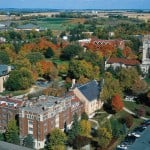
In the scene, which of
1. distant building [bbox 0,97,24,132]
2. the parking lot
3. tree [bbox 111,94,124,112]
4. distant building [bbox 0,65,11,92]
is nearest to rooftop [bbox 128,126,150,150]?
the parking lot

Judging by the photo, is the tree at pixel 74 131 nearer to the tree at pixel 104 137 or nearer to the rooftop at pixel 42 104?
the tree at pixel 104 137

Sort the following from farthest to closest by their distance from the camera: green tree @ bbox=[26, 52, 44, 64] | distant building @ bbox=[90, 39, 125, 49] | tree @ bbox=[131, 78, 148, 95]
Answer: distant building @ bbox=[90, 39, 125, 49], green tree @ bbox=[26, 52, 44, 64], tree @ bbox=[131, 78, 148, 95]

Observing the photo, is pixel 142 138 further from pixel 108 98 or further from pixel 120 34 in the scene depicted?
pixel 120 34

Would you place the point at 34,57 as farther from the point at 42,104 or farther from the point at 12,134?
the point at 12,134

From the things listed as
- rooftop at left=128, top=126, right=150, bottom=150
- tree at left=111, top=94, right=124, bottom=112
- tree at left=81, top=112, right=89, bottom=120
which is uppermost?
rooftop at left=128, top=126, right=150, bottom=150

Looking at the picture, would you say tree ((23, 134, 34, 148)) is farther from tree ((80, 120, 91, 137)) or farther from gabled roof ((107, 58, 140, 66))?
gabled roof ((107, 58, 140, 66))

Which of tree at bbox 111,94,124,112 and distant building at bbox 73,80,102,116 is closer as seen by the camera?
distant building at bbox 73,80,102,116

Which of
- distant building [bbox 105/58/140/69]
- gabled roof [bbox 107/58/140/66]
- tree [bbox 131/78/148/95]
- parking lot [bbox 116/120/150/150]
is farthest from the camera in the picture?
gabled roof [bbox 107/58/140/66]

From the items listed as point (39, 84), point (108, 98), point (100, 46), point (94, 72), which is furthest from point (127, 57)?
point (108, 98)

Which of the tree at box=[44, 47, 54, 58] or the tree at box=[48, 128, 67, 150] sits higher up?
the tree at box=[44, 47, 54, 58]
